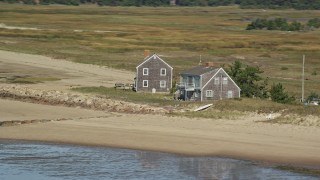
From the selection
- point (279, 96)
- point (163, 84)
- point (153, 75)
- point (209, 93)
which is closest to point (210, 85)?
point (209, 93)

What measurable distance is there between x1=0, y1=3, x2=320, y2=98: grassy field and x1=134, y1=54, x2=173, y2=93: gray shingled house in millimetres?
10283

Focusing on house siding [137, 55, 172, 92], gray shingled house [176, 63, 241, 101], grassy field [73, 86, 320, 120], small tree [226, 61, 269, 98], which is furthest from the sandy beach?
house siding [137, 55, 172, 92]

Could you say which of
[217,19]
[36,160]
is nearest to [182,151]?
[36,160]

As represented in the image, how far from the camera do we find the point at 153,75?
67312mm

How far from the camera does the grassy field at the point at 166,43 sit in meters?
93.8

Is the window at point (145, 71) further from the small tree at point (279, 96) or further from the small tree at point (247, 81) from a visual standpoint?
the small tree at point (279, 96)

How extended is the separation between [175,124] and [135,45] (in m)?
68.3

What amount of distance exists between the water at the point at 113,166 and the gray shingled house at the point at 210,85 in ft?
58.6

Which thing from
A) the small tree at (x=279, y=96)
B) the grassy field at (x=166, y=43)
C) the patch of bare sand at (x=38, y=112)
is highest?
the grassy field at (x=166, y=43)

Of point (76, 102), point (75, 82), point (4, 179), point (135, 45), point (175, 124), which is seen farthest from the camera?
point (135, 45)

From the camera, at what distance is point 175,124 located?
49.4 metres

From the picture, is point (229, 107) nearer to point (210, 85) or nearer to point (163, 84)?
point (210, 85)

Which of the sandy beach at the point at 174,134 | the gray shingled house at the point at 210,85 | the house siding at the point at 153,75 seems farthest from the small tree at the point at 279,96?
the house siding at the point at 153,75

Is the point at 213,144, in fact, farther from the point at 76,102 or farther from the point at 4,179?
the point at 76,102
